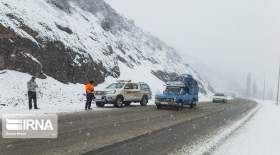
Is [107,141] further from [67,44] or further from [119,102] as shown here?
[67,44]

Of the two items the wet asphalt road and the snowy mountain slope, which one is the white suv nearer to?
the snowy mountain slope

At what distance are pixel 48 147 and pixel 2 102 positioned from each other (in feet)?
43.6

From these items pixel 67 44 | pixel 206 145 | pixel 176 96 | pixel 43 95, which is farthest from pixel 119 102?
pixel 206 145

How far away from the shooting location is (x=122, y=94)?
27734 mm

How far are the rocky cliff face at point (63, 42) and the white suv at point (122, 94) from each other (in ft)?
20.2

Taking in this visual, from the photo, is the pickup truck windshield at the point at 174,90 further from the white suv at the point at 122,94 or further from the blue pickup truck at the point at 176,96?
the white suv at the point at 122,94

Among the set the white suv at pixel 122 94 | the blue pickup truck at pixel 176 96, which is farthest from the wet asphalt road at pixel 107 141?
the blue pickup truck at pixel 176 96

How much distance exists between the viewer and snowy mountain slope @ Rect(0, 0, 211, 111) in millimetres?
29019

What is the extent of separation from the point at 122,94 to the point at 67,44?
11302 mm

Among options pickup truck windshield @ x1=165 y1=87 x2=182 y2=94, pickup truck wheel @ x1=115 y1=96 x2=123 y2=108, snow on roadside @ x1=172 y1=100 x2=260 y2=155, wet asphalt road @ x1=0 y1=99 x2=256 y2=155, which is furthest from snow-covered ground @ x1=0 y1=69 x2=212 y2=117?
snow on roadside @ x1=172 y1=100 x2=260 y2=155

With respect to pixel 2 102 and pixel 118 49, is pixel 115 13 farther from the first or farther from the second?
pixel 2 102

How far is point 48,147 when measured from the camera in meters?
9.56

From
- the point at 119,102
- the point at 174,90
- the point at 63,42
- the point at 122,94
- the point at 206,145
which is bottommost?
the point at 206,145

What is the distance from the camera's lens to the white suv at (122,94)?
26.9 metres
